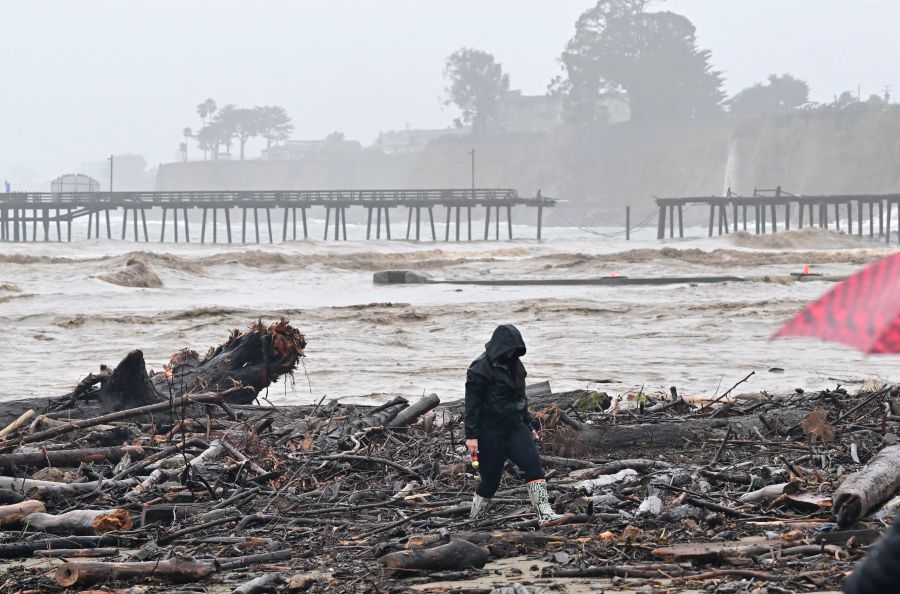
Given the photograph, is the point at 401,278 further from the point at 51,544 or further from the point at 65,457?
the point at 51,544

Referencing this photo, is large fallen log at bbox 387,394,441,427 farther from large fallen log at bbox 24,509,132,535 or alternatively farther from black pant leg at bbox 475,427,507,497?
large fallen log at bbox 24,509,132,535

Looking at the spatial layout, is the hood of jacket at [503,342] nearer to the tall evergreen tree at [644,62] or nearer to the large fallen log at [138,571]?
the large fallen log at [138,571]

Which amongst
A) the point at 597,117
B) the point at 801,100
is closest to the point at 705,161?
the point at 597,117

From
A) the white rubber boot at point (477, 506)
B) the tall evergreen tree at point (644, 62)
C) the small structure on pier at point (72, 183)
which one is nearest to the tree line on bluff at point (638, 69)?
the tall evergreen tree at point (644, 62)

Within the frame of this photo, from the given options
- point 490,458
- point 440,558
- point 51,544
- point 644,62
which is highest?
point 644,62

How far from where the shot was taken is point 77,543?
19.7 ft

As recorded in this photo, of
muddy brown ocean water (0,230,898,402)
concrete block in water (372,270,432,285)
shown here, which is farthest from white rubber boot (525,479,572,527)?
concrete block in water (372,270,432,285)

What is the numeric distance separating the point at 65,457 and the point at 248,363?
2292 millimetres

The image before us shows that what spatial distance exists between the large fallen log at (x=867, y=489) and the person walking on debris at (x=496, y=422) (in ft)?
5.03

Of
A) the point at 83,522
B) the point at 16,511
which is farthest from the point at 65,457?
the point at 83,522

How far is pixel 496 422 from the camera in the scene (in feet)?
20.6

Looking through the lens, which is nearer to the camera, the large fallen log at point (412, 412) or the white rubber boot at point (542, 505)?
the white rubber boot at point (542, 505)

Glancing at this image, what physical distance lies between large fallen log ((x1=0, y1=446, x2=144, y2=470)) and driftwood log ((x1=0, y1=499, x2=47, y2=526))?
1.03 meters

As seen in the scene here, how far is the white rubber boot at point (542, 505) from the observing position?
20.0 ft
